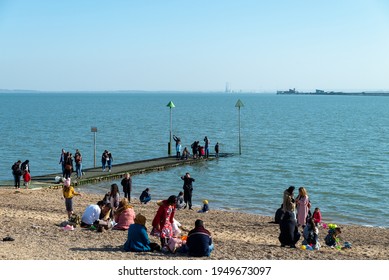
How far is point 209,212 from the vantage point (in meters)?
21.0

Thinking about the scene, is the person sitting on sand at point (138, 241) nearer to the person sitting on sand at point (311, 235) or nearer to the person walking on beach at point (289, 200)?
the person sitting on sand at point (311, 235)

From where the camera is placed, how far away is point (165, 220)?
11.9m

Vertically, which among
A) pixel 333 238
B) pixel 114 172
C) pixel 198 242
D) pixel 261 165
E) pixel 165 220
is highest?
pixel 165 220

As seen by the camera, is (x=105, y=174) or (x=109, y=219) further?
(x=105, y=174)

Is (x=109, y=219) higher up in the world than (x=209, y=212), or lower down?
higher up

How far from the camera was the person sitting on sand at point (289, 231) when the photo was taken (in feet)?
41.9

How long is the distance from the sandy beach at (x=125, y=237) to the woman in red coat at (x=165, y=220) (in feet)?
1.55

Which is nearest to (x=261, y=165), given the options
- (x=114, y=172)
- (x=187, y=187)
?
(x=114, y=172)

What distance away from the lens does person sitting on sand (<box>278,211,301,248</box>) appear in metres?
12.8

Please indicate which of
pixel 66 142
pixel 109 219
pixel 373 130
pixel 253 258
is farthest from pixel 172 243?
pixel 373 130

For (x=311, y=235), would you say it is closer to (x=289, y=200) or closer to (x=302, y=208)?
(x=289, y=200)

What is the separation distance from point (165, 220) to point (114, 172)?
1858 cm
